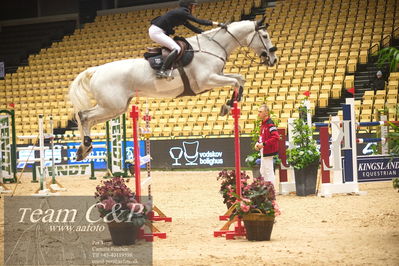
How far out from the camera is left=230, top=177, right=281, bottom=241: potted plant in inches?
204

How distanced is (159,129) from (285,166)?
6845mm

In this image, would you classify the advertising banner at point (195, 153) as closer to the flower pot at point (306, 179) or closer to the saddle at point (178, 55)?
the flower pot at point (306, 179)

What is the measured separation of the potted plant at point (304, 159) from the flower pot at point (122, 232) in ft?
13.0

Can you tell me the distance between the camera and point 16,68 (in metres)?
21.5

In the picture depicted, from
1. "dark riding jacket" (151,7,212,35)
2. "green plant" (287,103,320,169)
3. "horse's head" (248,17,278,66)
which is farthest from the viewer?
"green plant" (287,103,320,169)

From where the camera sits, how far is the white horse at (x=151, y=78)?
6.20m

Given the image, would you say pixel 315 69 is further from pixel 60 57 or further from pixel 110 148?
pixel 60 57

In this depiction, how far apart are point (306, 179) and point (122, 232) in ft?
13.7

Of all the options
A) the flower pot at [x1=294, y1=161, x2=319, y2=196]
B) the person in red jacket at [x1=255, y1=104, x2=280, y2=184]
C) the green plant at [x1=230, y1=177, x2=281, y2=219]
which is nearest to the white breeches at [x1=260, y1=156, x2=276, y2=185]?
the person in red jacket at [x1=255, y1=104, x2=280, y2=184]

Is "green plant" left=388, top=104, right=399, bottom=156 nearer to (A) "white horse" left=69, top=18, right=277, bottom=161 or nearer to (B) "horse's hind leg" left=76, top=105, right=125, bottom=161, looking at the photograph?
(A) "white horse" left=69, top=18, right=277, bottom=161

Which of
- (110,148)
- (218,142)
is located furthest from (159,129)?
(110,148)

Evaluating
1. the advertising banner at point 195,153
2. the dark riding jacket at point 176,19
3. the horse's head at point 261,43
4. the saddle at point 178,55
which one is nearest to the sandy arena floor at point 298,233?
the saddle at point 178,55

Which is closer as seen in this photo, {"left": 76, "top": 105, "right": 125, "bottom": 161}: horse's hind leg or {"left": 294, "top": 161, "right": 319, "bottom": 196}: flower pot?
{"left": 76, "top": 105, "right": 125, "bottom": 161}: horse's hind leg

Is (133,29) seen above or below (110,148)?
above
